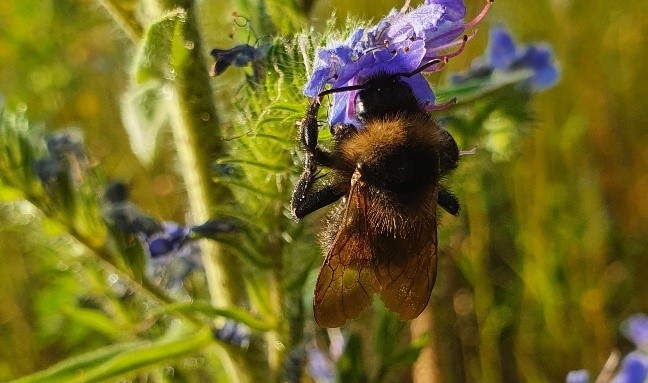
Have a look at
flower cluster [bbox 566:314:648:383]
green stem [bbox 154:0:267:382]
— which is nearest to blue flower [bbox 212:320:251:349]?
green stem [bbox 154:0:267:382]

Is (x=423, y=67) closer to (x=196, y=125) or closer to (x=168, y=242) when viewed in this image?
(x=196, y=125)

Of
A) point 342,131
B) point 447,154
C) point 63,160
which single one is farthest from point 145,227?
point 447,154

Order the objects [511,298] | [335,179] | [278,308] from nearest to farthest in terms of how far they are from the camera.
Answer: [335,179]
[278,308]
[511,298]

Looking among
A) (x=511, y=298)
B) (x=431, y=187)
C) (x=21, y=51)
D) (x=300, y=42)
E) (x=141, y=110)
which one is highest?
(x=300, y=42)

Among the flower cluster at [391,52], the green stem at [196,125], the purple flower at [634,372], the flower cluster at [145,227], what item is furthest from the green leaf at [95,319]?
the purple flower at [634,372]

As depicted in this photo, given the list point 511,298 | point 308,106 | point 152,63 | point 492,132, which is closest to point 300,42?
point 308,106

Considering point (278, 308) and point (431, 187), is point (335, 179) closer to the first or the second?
point (431, 187)
